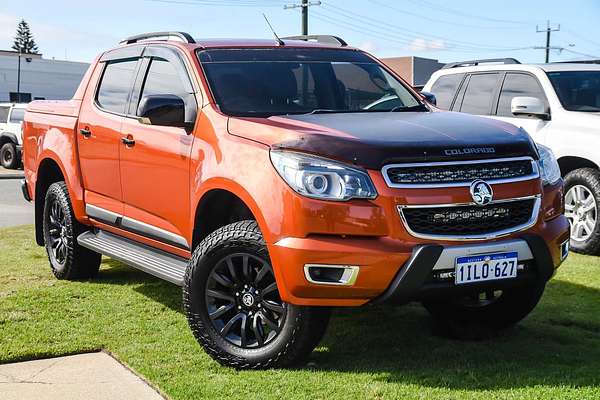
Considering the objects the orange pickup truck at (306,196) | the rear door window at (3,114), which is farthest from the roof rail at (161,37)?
the rear door window at (3,114)

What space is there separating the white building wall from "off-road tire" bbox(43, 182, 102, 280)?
179 feet

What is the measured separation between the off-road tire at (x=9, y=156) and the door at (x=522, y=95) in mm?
16797

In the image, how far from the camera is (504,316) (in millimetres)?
5082

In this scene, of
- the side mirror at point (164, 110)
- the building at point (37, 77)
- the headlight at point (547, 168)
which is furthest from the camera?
the building at point (37, 77)

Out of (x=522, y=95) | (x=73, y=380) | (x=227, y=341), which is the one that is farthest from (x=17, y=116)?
(x=227, y=341)

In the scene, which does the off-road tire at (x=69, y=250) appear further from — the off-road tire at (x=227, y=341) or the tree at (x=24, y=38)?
the tree at (x=24, y=38)

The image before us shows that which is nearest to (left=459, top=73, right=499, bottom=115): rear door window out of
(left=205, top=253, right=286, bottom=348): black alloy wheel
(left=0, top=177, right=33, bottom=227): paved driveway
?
Result: (left=205, top=253, right=286, bottom=348): black alloy wheel

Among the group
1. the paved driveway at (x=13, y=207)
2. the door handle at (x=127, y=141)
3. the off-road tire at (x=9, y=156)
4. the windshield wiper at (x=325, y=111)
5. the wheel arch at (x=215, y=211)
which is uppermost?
the windshield wiper at (x=325, y=111)

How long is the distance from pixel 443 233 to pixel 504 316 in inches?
52.6

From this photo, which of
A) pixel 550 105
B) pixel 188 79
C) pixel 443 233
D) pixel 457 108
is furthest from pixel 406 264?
pixel 457 108

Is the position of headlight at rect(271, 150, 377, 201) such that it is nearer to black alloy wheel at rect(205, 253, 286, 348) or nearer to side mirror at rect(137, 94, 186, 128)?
black alloy wheel at rect(205, 253, 286, 348)

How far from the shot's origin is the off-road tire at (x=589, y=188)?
7848mm

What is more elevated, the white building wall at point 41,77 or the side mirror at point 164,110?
the white building wall at point 41,77

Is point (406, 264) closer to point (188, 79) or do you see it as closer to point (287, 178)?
point (287, 178)
